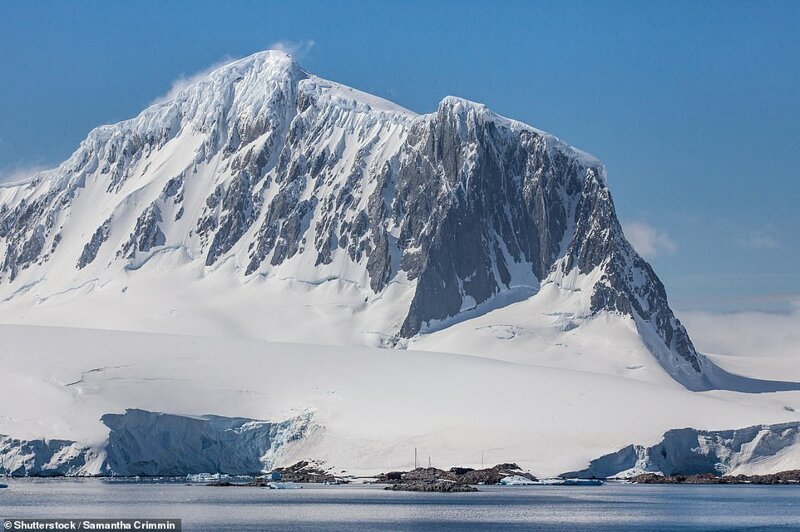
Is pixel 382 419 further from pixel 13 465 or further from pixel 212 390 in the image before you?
pixel 13 465

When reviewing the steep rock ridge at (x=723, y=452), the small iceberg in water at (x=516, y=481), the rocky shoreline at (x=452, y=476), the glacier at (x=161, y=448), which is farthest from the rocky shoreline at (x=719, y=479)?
the glacier at (x=161, y=448)

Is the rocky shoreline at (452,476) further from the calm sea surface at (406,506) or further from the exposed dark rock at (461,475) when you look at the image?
the calm sea surface at (406,506)

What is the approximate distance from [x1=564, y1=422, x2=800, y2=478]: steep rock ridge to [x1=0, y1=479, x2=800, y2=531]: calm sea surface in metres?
9.86

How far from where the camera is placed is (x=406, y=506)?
10738cm

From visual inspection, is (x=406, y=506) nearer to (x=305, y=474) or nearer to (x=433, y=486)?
(x=433, y=486)

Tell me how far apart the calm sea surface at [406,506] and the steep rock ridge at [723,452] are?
9864 mm

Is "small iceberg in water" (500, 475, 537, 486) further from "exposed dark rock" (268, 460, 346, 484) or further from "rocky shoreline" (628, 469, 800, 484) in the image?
"exposed dark rock" (268, 460, 346, 484)

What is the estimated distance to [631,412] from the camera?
5817 inches

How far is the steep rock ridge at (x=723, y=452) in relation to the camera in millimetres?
142500

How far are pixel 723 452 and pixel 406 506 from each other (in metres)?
49.6

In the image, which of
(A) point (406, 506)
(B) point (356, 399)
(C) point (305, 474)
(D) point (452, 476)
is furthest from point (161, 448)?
(A) point (406, 506)

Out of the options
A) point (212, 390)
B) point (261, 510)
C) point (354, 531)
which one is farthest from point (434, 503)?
point (212, 390)

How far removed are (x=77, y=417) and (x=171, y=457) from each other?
1119cm

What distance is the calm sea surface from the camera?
92812 mm
